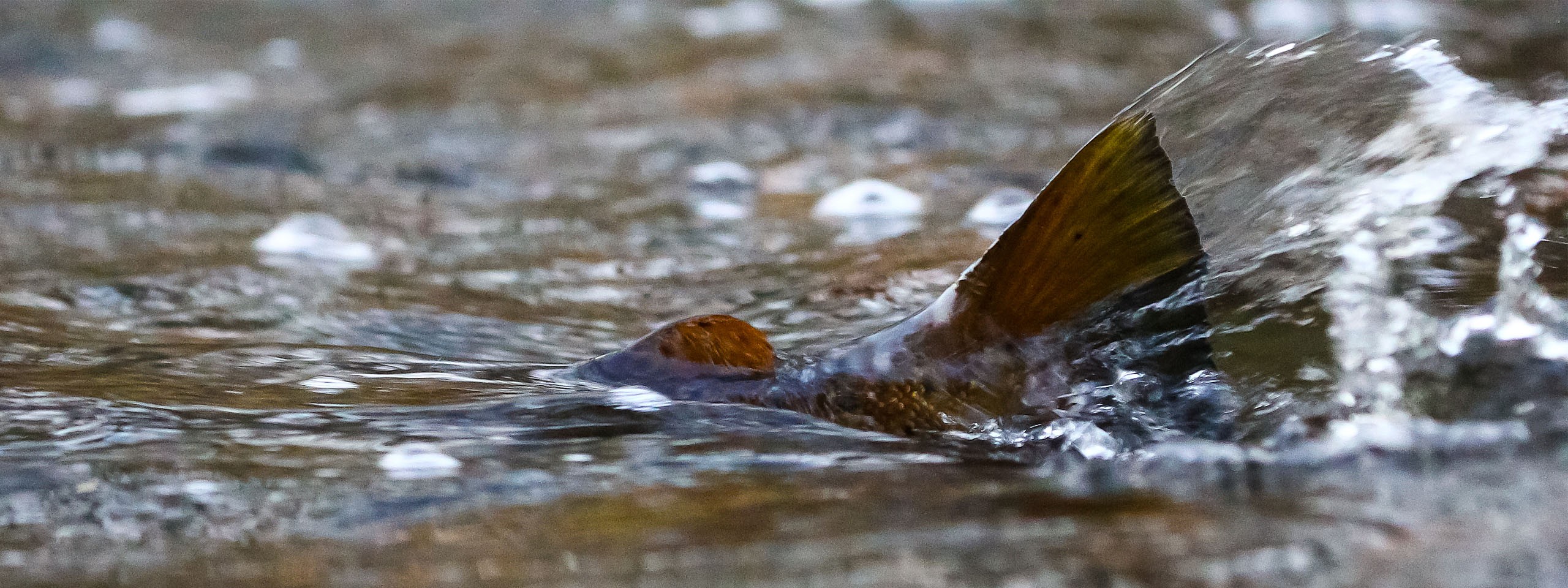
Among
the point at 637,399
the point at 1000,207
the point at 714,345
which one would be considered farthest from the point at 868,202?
the point at 637,399

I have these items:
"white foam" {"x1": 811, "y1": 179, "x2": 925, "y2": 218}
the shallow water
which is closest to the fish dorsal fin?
the shallow water

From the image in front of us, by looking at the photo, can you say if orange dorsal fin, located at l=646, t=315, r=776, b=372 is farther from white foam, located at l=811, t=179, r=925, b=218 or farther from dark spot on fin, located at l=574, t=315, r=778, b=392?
white foam, located at l=811, t=179, r=925, b=218

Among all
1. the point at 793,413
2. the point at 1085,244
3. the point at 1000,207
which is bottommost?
the point at 793,413

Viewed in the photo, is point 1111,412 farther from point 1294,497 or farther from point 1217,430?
point 1294,497

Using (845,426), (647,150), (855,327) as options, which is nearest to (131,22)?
(647,150)

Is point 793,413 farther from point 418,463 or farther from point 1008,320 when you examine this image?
point 418,463

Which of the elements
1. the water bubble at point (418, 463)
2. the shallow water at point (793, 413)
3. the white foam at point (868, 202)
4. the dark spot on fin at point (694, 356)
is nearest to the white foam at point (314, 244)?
the shallow water at point (793, 413)

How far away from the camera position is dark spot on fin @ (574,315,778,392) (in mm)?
2029

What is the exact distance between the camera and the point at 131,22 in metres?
7.48

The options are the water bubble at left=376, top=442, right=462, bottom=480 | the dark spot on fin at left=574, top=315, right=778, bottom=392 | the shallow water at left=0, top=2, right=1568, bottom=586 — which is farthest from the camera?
the dark spot on fin at left=574, top=315, right=778, bottom=392

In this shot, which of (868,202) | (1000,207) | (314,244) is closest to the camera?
(314,244)

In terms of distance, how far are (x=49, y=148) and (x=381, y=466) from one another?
143 inches

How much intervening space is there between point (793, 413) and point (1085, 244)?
17.0 inches

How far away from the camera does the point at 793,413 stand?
1.93 meters
